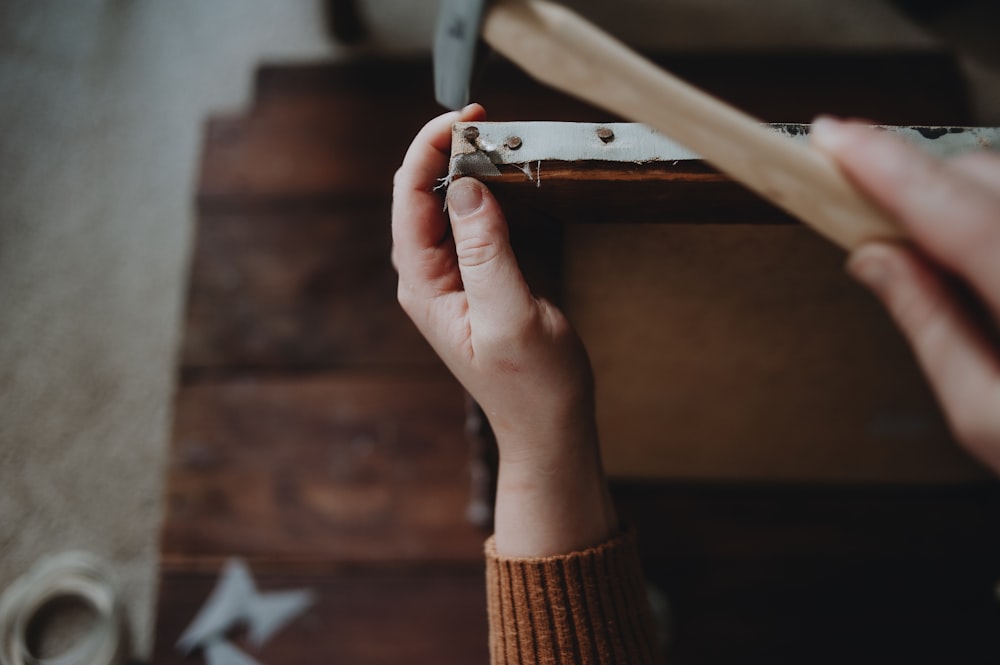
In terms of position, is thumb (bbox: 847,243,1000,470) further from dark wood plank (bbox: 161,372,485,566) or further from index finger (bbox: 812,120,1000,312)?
dark wood plank (bbox: 161,372,485,566)

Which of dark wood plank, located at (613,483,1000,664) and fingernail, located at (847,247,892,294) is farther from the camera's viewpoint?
dark wood plank, located at (613,483,1000,664)

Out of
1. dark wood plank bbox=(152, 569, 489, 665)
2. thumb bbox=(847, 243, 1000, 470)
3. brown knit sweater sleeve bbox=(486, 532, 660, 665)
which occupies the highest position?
thumb bbox=(847, 243, 1000, 470)

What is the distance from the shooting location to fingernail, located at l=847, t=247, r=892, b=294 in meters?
0.30

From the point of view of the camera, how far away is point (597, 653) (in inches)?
19.4

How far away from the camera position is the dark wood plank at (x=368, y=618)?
0.81m

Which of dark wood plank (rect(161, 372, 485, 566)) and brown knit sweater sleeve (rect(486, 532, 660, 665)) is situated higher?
dark wood plank (rect(161, 372, 485, 566))

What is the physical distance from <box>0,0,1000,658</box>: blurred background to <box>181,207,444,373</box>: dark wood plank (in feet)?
0.33

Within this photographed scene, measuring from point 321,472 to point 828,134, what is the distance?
730 mm

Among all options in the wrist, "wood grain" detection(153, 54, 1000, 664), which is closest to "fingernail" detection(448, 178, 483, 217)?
the wrist

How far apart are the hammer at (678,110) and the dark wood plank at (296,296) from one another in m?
0.60

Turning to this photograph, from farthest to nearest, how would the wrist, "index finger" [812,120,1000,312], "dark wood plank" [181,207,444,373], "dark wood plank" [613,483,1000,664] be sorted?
"dark wood plank" [181,207,444,373] < "dark wood plank" [613,483,1000,664] < the wrist < "index finger" [812,120,1000,312]

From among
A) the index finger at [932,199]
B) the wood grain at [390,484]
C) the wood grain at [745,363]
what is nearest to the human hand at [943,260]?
the index finger at [932,199]

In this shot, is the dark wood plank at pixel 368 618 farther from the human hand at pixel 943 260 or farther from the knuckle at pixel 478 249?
the human hand at pixel 943 260

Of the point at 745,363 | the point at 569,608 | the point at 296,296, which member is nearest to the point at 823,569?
the point at 745,363
